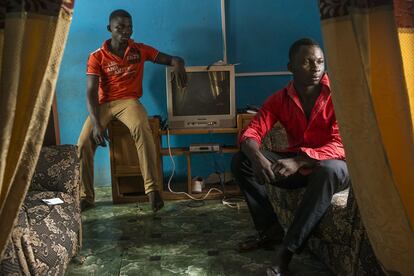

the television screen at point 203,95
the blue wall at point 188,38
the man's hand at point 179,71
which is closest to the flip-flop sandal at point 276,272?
the television screen at point 203,95

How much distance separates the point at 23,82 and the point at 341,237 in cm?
148

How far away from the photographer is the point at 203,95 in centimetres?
358

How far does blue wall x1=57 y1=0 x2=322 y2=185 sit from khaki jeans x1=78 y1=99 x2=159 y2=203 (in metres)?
0.54

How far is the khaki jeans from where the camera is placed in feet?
10.7

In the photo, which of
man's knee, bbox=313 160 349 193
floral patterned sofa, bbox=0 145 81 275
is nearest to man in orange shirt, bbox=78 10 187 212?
floral patterned sofa, bbox=0 145 81 275

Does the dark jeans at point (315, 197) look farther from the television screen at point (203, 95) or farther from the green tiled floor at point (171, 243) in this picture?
the television screen at point (203, 95)

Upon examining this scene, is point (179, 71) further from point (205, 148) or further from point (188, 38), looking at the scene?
point (205, 148)

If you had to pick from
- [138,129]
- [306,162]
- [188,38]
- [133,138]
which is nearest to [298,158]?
[306,162]

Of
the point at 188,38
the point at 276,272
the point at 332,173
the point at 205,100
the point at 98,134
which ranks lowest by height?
the point at 276,272

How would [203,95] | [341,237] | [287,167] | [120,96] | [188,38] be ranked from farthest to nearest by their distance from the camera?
[188,38] < [203,95] < [120,96] < [287,167] < [341,237]

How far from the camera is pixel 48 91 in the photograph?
1219 mm

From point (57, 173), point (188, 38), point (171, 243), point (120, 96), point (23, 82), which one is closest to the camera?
point (23, 82)

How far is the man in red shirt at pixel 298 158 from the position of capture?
6.53 ft

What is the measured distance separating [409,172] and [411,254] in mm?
252
